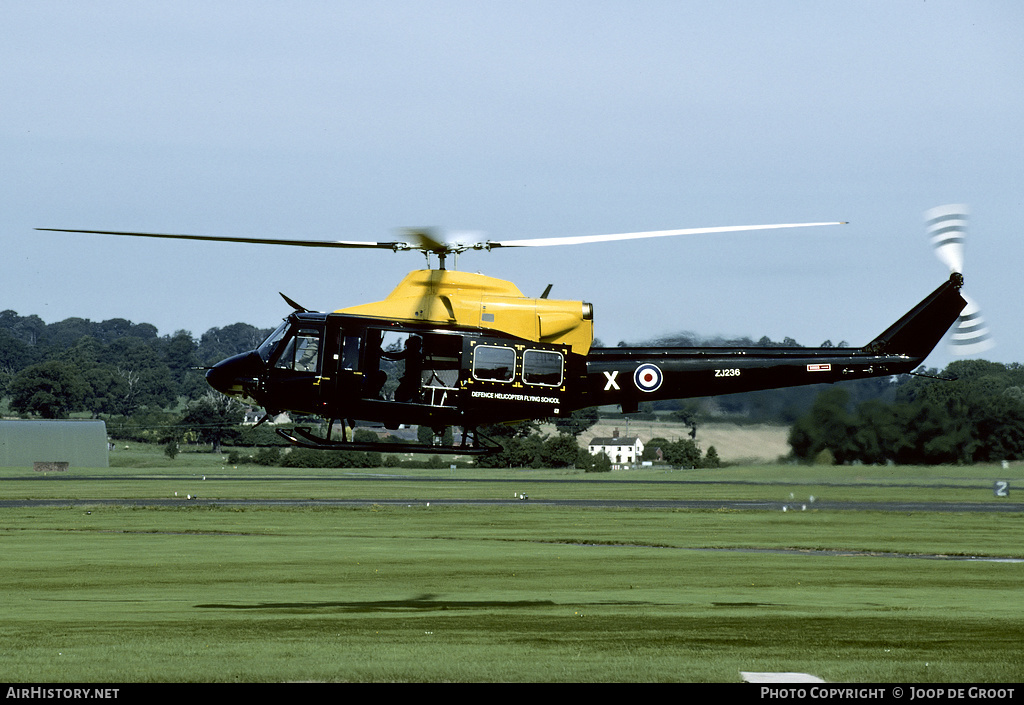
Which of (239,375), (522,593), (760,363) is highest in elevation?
(760,363)

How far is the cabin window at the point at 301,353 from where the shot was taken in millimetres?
28125

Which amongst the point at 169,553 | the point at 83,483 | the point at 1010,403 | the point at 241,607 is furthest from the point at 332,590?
the point at 83,483

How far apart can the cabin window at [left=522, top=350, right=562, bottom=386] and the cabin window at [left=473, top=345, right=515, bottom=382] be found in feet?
1.09

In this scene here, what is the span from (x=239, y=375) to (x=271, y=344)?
104 cm

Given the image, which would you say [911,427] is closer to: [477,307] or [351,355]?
[477,307]

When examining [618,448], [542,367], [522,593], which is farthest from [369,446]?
[618,448]

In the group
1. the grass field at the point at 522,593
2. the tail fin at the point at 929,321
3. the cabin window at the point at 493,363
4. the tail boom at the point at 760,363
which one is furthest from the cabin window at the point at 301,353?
the tail fin at the point at 929,321

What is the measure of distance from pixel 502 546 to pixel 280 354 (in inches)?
1470

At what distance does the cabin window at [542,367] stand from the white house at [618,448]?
120m

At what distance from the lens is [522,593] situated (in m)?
43.3

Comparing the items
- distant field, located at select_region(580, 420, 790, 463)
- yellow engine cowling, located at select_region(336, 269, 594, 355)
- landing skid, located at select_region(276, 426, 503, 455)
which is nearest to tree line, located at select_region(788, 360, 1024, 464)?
distant field, located at select_region(580, 420, 790, 463)

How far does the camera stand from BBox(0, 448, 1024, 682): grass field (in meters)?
27.8

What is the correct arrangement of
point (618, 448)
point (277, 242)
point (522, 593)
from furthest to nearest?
point (618, 448), point (522, 593), point (277, 242)

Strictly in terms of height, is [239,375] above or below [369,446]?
above
